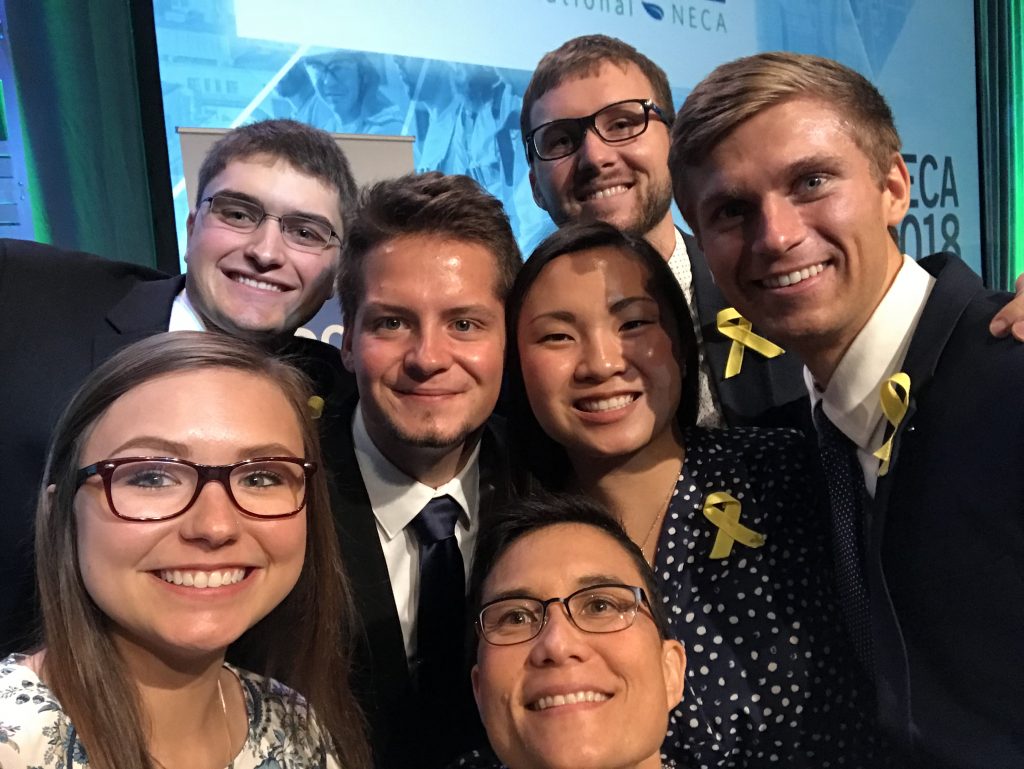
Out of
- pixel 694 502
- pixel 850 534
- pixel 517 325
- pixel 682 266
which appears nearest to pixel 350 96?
pixel 682 266

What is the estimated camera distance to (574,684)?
5.18 ft

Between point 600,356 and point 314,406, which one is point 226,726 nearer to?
point 314,406

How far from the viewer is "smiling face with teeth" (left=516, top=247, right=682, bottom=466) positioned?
2.01 metres

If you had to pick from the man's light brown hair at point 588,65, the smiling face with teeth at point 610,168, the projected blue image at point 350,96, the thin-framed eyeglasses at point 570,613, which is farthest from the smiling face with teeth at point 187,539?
the projected blue image at point 350,96

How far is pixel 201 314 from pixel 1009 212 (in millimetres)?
6131

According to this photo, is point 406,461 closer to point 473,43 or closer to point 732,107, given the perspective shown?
point 732,107

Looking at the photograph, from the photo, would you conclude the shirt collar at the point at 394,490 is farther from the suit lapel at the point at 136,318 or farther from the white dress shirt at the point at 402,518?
the suit lapel at the point at 136,318

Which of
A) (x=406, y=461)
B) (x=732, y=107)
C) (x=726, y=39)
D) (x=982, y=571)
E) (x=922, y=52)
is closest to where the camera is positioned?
(x=982, y=571)

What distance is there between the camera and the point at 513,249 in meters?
2.31

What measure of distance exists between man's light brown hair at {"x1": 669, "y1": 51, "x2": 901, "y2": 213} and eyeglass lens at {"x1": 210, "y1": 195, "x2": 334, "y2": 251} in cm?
121

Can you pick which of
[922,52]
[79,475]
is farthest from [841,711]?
[922,52]

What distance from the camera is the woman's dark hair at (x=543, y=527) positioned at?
1.84m

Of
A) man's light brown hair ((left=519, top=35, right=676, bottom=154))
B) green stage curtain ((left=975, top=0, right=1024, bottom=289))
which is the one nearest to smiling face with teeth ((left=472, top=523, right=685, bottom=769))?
man's light brown hair ((left=519, top=35, right=676, bottom=154))

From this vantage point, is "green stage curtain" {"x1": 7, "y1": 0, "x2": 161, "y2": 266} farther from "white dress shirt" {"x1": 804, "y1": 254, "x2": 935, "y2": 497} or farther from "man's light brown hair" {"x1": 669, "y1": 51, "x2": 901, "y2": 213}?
"white dress shirt" {"x1": 804, "y1": 254, "x2": 935, "y2": 497}
